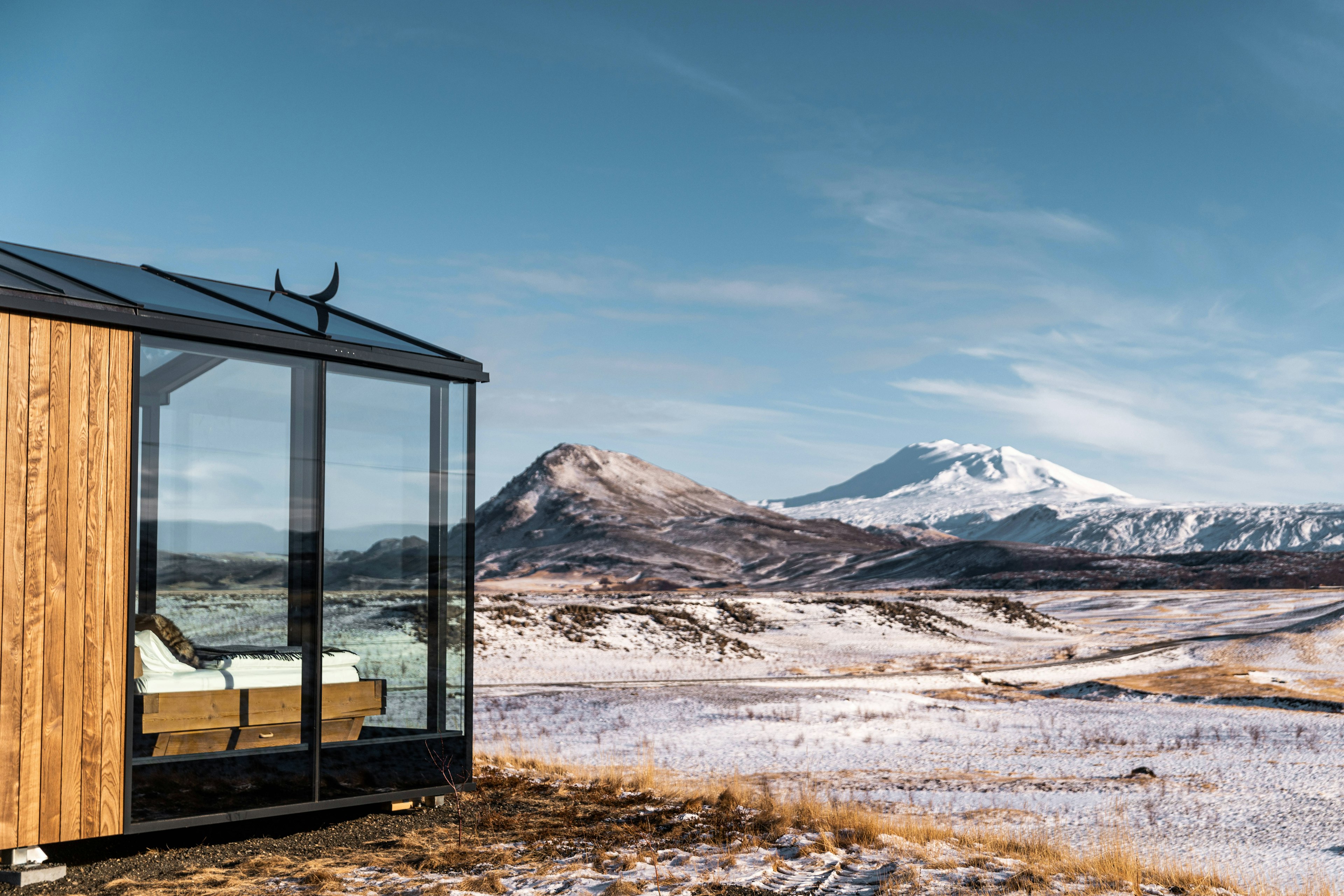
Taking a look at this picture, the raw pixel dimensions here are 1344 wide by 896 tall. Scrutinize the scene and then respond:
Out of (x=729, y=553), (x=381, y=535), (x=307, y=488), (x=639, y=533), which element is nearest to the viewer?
(x=307, y=488)

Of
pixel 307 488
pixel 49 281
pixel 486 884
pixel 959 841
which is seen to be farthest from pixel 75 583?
pixel 959 841

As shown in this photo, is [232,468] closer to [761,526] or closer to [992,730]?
[992,730]

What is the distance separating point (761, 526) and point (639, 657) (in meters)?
103

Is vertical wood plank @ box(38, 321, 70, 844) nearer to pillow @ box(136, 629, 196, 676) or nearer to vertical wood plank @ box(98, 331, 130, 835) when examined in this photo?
vertical wood plank @ box(98, 331, 130, 835)

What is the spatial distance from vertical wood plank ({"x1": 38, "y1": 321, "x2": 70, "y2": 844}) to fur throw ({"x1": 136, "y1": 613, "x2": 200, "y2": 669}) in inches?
27.4

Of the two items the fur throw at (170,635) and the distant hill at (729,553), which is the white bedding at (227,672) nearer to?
the fur throw at (170,635)

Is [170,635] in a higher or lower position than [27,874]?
higher

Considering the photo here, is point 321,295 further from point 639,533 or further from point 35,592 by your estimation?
point 639,533

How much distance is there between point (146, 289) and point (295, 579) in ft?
8.01

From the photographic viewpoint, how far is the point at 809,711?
1719 centimetres

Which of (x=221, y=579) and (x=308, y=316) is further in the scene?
(x=308, y=316)

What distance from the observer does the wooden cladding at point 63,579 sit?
631 centimetres

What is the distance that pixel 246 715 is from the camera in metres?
7.43

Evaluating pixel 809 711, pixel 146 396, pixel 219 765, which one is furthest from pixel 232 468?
pixel 809 711
